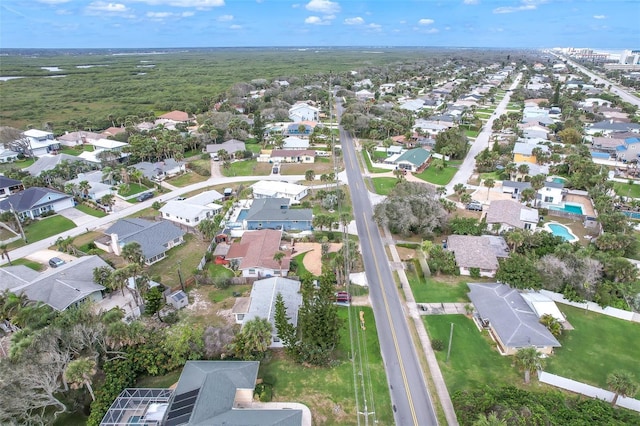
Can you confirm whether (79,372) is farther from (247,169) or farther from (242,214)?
(247,169)

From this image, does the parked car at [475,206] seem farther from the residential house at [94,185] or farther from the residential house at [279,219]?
the residential house at [94,185]

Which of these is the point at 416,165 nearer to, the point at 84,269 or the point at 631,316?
the point at 631,316

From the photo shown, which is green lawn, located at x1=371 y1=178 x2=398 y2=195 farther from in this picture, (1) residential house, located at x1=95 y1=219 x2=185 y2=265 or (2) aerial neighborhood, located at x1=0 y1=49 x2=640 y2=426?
(1) residential house, located at x1=95 y1=219 x2=185 y2=265

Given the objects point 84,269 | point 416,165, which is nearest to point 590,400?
point 84,269

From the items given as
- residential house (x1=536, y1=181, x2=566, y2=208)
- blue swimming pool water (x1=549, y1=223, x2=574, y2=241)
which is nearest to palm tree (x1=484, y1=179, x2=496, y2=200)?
residential house (x1=536, y1=181, x2=566, y2=208)

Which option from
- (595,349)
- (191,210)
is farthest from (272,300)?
(595,349)

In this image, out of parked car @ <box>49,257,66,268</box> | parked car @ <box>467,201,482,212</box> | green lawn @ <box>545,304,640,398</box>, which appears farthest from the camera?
parked car @ <box>467,201,482,212</box>

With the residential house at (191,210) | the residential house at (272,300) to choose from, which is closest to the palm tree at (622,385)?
the residential house at (272,300)

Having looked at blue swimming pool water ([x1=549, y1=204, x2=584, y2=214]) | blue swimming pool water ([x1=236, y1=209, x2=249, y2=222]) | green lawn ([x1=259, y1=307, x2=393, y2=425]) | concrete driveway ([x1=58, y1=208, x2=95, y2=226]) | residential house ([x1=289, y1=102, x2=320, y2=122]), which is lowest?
green lawn ([x1=259, y1=307, x2=393, y2=425])
